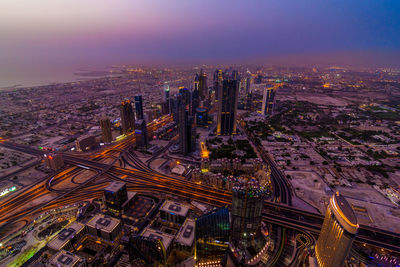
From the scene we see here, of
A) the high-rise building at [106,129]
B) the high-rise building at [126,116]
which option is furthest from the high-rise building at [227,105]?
the high-rise building at [106,129]

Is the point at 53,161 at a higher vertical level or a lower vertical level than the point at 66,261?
higher

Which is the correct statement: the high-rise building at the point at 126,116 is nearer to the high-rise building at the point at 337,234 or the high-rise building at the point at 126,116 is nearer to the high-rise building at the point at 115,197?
the high-rise building at the point at 115,197

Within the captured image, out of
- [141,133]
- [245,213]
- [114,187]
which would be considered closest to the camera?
[245,213]

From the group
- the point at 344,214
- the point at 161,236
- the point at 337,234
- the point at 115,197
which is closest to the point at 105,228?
the point at 115,197

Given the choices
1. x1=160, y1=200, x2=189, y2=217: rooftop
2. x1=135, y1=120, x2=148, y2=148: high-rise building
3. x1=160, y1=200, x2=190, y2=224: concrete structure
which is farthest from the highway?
x1=160, y1=200, x2=190, y2=224: concrete structure

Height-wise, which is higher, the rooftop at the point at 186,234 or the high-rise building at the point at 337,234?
the high-rise building at the point at 337,234

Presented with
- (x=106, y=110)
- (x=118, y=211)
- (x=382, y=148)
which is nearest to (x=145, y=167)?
(x=118, y=211)

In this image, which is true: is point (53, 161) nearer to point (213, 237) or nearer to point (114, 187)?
point (114, 187)
